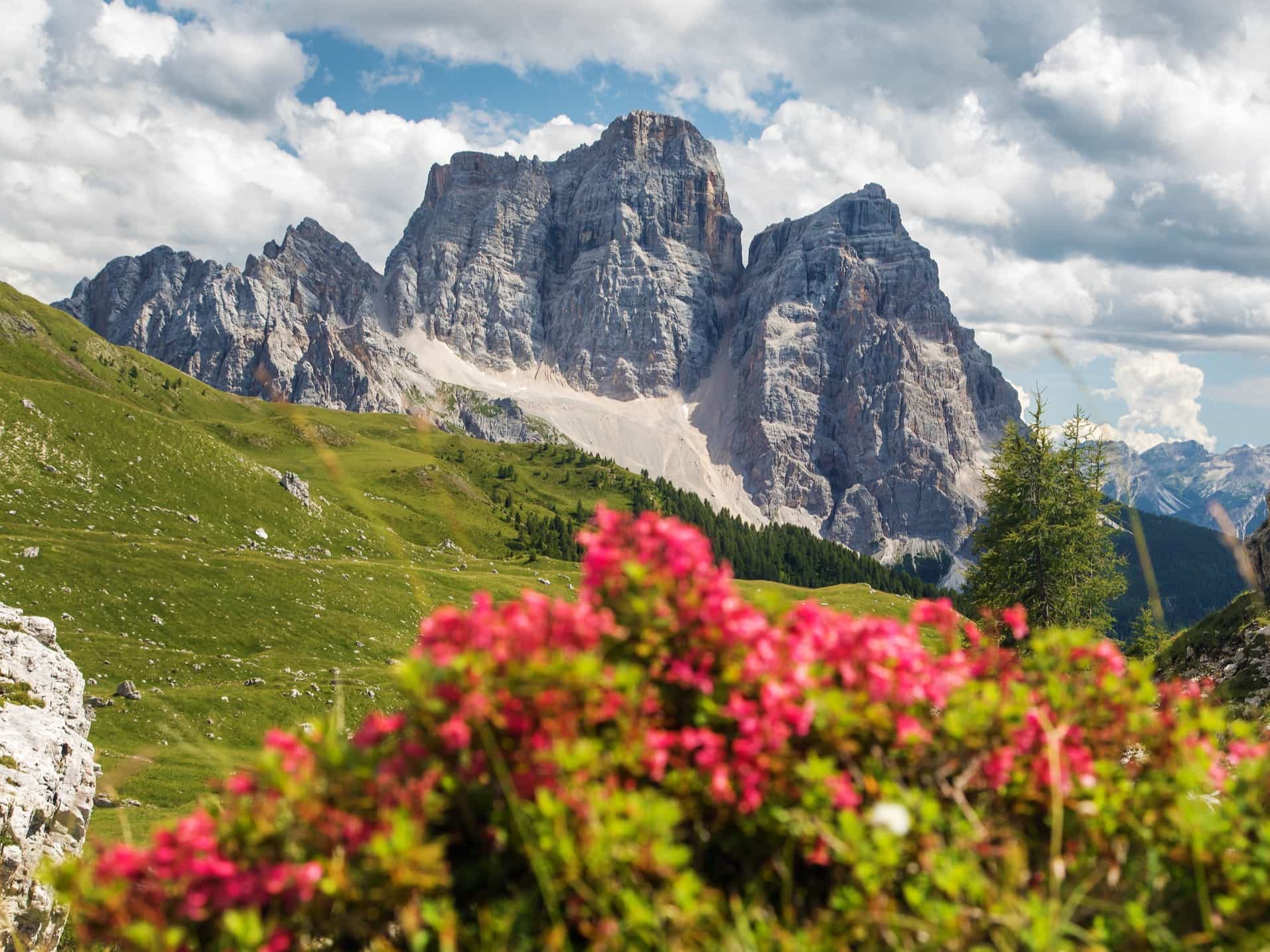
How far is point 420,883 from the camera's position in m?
4.04

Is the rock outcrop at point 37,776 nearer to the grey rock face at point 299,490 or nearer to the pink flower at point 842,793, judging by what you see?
the pink flower at point 842,793

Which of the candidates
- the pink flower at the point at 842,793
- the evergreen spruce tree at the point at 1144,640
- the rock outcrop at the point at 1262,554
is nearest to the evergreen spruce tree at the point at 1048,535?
the evergreen spruce tree at the point at 1144,640

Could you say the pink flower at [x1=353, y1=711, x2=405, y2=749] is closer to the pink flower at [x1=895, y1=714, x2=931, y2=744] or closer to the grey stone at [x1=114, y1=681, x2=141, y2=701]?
the pink flower at [x1=895, y1=714, x2=931, y2=744]

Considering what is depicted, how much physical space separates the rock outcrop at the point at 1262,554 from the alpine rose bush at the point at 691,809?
2508 centimetres

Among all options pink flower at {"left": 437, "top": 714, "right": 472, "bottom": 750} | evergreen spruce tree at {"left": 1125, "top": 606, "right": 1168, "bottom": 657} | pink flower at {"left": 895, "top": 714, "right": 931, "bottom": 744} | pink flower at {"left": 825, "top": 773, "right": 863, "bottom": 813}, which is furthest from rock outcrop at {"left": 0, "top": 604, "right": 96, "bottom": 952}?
evergreen spruce tree at {"left": 1125, "top": 606, "right": 1168, "bottom": 657}

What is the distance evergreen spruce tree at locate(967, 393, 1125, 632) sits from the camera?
129 feet

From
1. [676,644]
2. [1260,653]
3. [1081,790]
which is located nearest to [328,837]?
[676,644]

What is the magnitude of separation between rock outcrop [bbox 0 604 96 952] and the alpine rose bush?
12.8m

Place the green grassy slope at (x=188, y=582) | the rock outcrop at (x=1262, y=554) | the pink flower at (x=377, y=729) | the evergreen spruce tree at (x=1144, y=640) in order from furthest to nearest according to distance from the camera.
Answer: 1. the green grassy slope at (x=188, y=582)
2. the evergreen spruce tree at (x=1144, y=640)
3. the rock outcrop at (x=1262, y=554)
4. the pink flower at (x=377, y=729)

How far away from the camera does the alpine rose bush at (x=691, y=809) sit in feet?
13.6

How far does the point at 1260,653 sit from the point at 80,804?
3113 centimetres

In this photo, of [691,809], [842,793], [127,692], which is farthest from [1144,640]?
[127,692]

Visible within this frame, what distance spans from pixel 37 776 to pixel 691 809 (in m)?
19.9

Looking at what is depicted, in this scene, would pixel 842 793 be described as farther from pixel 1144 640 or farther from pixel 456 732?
pixel 1144 640
